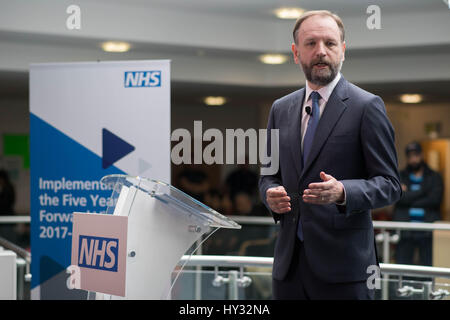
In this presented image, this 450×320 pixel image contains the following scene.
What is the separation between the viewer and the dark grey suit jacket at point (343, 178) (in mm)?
1627

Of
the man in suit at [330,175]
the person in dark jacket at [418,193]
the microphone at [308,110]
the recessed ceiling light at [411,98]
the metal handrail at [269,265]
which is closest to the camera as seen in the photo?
the man in suit at [330,175]

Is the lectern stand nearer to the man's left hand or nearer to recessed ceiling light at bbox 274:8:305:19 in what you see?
the man's left hand

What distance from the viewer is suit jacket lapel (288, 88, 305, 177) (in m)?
1.71

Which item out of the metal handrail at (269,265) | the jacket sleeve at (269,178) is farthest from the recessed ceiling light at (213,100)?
the jacket sleeve at (269,178)

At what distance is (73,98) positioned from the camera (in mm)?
3551

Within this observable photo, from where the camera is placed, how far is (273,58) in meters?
6.49

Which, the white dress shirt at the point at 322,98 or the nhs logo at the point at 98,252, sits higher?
the white dress shirt at the point at 322,98

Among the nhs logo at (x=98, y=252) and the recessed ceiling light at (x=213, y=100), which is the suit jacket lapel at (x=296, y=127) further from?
the recessed ceiling light at (x=213, y=100)

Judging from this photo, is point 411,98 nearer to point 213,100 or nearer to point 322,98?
point 213,100

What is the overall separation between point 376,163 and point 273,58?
499cm

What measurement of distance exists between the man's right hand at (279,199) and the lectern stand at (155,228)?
139 millimetres

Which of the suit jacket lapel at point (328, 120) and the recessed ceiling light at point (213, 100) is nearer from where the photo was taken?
the suit jacket lapel at point (328, 120)
